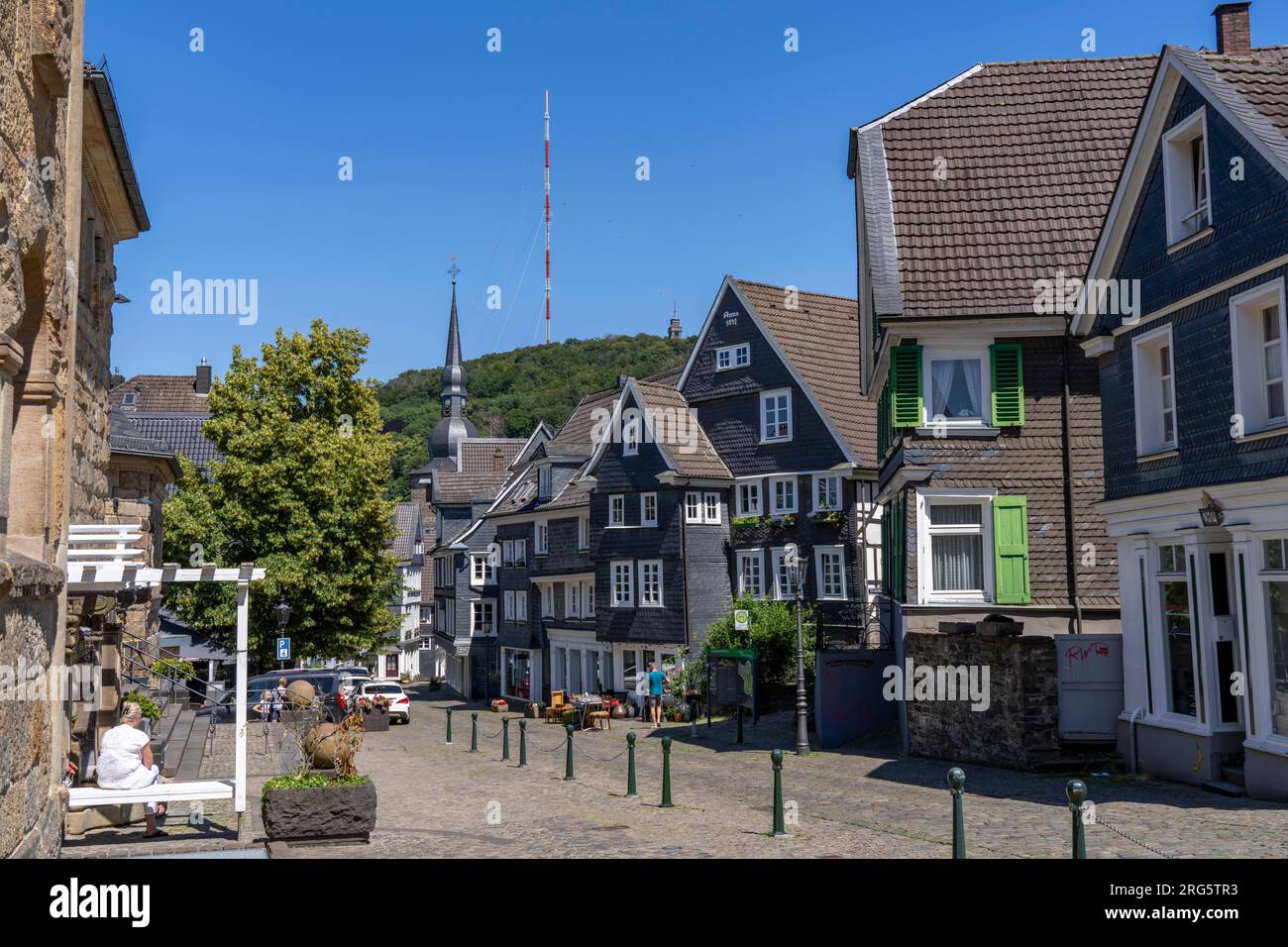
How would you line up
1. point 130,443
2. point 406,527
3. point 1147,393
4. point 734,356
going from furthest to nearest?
1. point 406,527
2. point 734,356
3. point 130,443
4. point 1147,393

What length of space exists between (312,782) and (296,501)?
25612 mm

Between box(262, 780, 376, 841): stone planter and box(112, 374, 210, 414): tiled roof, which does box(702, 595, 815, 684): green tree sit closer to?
box(262, 780, 376, 841): stone planter

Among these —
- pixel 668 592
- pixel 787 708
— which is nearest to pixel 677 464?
pixel 668 592

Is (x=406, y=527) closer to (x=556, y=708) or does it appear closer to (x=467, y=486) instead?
(x=467, y=486)

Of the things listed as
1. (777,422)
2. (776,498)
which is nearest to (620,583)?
(776,498)

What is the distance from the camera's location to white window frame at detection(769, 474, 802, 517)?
38.5 metres

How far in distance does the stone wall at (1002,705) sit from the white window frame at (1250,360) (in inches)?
206

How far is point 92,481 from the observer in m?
13.0

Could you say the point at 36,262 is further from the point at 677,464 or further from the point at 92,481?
the point at 677,464

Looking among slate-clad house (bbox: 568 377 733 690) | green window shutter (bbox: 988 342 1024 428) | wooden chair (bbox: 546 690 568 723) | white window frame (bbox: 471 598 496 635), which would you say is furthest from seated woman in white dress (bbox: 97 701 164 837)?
white window frame (bbox: 471 598 496 635)

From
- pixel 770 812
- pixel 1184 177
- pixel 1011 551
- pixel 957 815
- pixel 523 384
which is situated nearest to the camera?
pixel 957 815

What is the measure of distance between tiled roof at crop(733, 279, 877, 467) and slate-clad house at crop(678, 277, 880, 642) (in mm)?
47

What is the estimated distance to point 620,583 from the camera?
42.1m

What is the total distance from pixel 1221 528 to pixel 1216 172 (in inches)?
181
